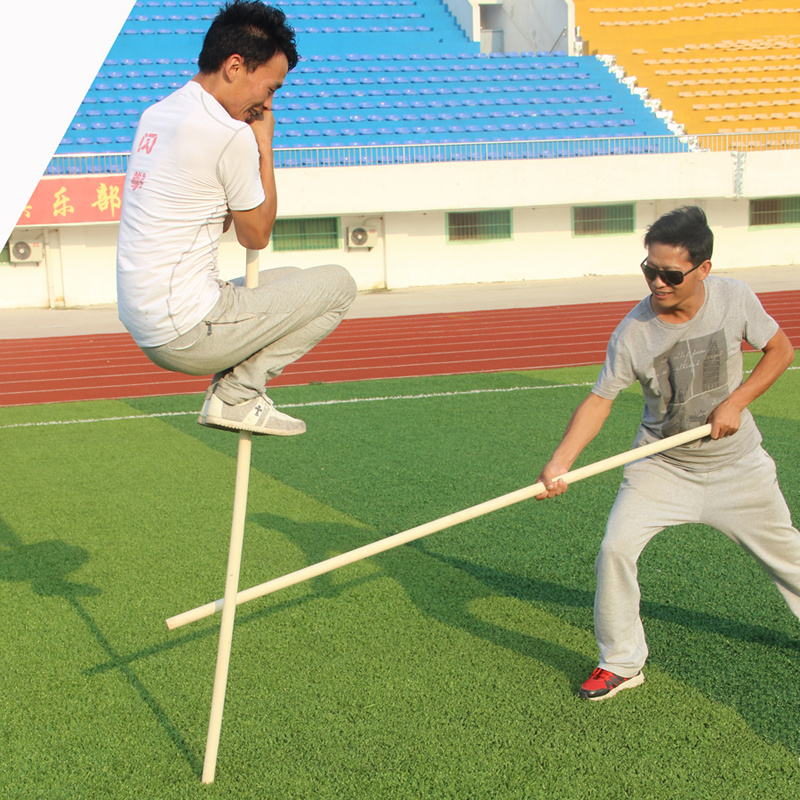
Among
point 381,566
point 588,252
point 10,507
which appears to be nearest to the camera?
point 381,566

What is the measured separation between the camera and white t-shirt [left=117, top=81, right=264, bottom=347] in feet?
8.61

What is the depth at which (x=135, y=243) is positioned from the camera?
2758 millimetres

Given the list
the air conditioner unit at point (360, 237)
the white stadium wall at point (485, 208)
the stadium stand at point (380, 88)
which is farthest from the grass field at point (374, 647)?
the stadium stand at point (380, 88)

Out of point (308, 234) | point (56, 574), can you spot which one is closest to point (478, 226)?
point (308, 234)

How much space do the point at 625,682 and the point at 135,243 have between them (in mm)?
2270

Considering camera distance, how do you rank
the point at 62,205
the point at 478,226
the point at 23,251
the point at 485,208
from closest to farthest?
the point at 62,205 → the point at 23,251 → the point at 485,208 → the point at 478,226

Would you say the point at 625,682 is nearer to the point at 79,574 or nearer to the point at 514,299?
the point at 79,574

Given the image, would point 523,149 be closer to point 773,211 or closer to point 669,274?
point 773,211

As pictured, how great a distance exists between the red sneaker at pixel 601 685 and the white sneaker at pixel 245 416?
4.58 ft

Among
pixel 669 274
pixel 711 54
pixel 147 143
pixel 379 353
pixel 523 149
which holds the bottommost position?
pixel 379 353

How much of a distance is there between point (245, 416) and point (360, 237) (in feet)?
62.6

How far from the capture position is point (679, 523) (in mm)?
3361

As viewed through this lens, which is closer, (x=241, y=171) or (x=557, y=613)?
(x=241, y=171)

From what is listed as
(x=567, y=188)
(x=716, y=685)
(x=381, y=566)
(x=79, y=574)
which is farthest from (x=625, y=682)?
(x=567, y=188)
